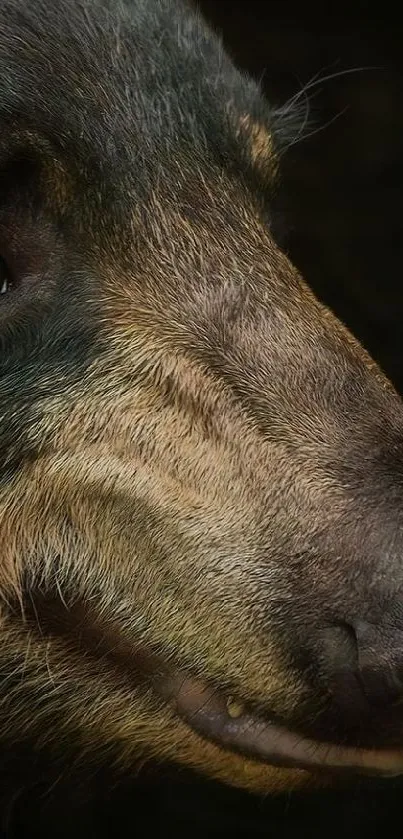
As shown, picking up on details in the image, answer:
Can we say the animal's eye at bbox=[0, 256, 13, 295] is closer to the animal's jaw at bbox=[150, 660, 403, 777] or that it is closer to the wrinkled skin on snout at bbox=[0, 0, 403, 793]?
the wrinkled skin on snout at bbox=[0, 0, 403, 793]

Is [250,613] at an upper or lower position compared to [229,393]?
lower

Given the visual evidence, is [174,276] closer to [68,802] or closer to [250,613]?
[250,613]

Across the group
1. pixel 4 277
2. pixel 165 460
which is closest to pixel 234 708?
pixel 165 460

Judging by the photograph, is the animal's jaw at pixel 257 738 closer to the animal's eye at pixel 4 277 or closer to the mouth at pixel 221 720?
the mouth at pixel 221 720

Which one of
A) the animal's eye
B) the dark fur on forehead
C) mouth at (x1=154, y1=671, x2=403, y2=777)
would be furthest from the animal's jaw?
the dark fur on forehead

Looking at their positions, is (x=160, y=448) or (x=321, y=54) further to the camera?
(x=321, y=54)

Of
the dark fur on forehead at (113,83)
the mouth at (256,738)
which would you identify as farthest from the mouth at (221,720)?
the dark fur on forehead at (113,83)

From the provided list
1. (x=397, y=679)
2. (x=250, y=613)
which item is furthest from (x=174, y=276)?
(x=397, y=679)
